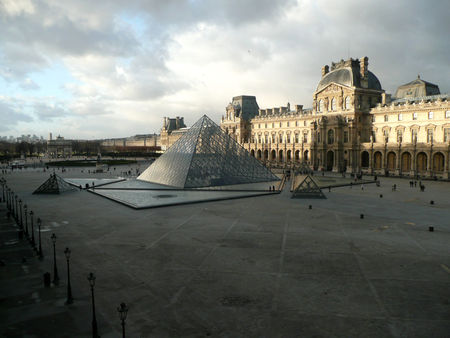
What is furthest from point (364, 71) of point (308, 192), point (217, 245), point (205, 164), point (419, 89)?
point (217, 245)

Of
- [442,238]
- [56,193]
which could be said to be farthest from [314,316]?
[56,193]

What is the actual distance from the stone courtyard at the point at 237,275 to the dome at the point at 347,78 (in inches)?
1512

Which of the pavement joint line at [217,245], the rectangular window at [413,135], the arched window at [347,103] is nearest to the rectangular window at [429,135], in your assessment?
the rectangular window at [413,135]

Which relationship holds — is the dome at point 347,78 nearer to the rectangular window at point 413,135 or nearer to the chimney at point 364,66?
the chimney at point 364,66

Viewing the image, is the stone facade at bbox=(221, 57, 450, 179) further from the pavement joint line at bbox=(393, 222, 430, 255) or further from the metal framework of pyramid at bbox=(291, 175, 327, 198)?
the pavement joint line at bbox=(393, 222, 430, 255)

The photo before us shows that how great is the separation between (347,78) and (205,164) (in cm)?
3347

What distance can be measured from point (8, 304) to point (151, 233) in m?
8.26

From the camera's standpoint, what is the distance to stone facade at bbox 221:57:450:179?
4691 centimetres

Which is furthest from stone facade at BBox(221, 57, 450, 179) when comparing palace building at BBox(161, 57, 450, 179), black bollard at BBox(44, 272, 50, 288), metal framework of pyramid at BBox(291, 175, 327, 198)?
black bollard at BBox(44, 272, 50, 288)

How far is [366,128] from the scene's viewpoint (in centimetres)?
5638

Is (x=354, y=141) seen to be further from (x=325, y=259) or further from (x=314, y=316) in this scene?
(x=314, y=316)

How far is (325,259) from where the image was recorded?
43.8 feet

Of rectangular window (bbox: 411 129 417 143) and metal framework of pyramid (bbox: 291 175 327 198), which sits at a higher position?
rectangular window (bbox: 411 129 417 143)

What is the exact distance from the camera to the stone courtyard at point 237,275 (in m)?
8.59
